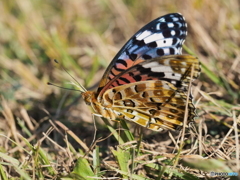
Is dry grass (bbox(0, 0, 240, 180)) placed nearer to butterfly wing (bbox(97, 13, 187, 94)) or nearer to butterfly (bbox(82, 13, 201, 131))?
butterfly (bbox(82, 13, 201, 131))

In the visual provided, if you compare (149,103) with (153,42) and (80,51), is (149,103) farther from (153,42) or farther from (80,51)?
(80,51)

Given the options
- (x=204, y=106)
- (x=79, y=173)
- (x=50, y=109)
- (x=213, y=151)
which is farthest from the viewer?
(x=50, y=109)

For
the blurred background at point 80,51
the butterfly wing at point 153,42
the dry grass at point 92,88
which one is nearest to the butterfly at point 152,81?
the butterfly wing at point 153,42

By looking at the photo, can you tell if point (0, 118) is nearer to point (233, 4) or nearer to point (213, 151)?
point (213, 151)

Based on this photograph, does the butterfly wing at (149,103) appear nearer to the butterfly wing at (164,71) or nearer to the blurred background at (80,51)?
the butterfly wing at (164,71)

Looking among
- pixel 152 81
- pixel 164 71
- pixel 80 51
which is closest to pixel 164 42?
pixel 164 71

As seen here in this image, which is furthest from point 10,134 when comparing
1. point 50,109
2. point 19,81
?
point 19,81

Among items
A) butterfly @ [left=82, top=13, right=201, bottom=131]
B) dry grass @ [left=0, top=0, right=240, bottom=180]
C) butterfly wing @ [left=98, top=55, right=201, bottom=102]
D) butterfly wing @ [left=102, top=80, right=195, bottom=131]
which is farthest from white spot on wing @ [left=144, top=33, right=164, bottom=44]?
dry grass @ [left=0, top=0, right=240, bottom=180]
